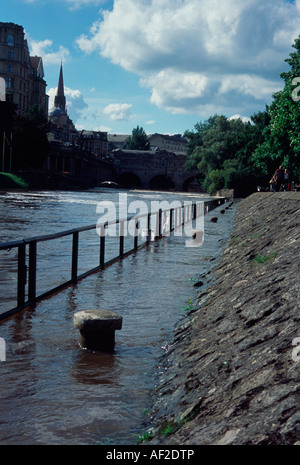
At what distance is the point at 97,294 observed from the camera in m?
9.55

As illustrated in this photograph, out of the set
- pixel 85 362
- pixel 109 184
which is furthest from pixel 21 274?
pixel 109 184

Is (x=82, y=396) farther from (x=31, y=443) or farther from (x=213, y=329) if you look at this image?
(x=213, y=329)

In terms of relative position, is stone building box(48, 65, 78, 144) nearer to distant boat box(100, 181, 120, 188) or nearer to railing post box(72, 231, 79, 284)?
distant boat box(100, 181, 120, 188)

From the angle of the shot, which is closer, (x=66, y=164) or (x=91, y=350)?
(x=91, y=350)

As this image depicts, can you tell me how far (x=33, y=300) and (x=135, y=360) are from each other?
2.84m

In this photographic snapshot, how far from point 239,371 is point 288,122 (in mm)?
33467

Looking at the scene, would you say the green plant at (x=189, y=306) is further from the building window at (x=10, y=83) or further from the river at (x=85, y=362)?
the building window at (x=10, y=83)

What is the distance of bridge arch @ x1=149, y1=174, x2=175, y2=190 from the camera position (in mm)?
149625

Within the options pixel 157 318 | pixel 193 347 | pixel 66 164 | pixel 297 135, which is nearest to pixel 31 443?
pixel 193 347

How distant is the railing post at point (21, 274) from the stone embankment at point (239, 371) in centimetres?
222

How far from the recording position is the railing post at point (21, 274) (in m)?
7.59

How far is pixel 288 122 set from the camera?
35719mm

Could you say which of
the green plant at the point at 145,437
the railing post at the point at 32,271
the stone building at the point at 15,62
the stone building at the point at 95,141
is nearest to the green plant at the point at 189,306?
the railing post at the point at 32,271
